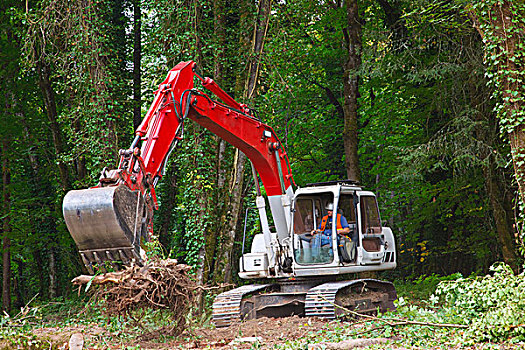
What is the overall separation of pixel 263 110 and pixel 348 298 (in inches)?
236

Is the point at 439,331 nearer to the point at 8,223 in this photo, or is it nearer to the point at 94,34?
the point at 94,34

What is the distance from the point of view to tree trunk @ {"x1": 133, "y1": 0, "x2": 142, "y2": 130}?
16.5 m

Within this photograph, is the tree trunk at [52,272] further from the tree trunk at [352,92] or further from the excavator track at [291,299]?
the tree trunk at [352,92]

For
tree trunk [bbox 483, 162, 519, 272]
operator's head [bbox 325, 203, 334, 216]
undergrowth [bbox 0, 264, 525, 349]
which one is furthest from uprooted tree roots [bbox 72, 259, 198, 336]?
tree trunk [bbox 483, 162, 519, 272]

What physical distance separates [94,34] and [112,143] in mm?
2510

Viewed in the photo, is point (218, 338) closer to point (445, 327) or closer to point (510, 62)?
point (445, 327)

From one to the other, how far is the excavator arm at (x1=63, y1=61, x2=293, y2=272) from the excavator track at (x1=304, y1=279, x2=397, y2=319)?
1.46m

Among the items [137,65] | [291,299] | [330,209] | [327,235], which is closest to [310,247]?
[327,235]

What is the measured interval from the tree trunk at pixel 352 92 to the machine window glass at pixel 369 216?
404cm

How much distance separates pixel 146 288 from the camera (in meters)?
6.72

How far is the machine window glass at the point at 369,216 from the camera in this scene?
1075cm

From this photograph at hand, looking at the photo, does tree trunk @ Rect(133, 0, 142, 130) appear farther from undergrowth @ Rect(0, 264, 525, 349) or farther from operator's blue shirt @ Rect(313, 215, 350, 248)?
undergrowth @ Rect(0, 264, 525, 349)

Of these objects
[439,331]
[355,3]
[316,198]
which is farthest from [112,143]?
[439,331]

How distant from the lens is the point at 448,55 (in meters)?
14.0
